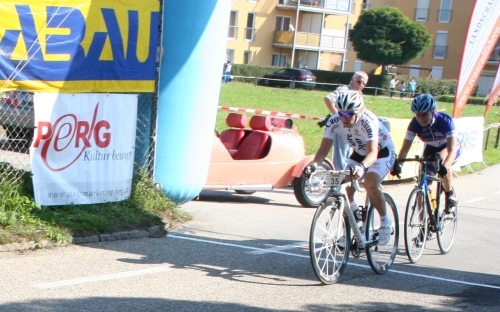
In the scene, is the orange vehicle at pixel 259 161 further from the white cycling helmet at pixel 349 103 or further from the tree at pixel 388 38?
the tree at pixel 388 38

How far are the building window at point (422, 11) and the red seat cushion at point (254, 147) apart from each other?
68836 millimetres

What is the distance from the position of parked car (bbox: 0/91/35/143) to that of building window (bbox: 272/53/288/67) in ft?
208

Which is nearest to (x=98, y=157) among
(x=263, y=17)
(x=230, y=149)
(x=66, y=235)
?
(x=66, y=235)

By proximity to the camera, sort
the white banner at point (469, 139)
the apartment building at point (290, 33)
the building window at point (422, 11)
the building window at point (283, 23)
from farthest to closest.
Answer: the building window at point (422, 11)
the building window at point (283, 23)
the apartment building at point (290, 33)
the white banner at point (469, 139)

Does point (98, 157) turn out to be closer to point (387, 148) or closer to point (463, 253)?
point (387, 148)

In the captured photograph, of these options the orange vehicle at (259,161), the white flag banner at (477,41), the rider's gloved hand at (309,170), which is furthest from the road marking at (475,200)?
the rider's gloved hand at (309,170)

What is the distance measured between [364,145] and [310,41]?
214ft

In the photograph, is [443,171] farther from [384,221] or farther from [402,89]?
[402,89]

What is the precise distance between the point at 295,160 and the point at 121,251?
468 centimetres

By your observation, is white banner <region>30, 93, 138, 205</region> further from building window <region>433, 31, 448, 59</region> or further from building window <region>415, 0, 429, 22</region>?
building window <region>415, 0, 429, 22</region>

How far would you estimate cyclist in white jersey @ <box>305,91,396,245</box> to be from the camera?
7.29 metres

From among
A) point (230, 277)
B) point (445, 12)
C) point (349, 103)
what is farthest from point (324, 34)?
point (230, 277)

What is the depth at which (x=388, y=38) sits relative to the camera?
210 feet

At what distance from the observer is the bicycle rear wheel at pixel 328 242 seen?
22.8ft
